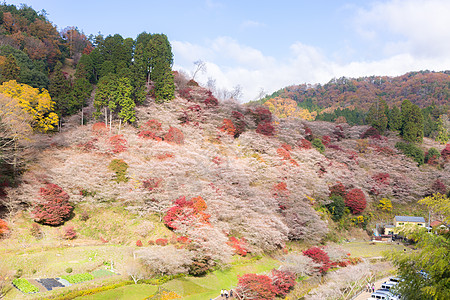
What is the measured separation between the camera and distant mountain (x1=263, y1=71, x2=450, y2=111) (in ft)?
283

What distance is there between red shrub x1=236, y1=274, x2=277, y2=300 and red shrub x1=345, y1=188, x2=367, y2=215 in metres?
20.7

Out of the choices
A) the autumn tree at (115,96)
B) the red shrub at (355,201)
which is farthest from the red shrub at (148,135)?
the red shrub at (355,201)

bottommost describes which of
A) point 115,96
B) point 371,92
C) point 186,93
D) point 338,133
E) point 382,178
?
point 382,178

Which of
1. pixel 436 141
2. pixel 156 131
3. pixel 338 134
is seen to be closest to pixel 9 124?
pixel 156 131

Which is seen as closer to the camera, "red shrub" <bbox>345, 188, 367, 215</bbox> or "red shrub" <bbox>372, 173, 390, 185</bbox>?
"red shrub" <bbox>345, 188, 367, 215</bbox>

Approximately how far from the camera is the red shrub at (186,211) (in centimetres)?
2189

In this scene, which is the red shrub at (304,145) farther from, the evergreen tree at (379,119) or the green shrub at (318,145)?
the evergreen tree at (379,119)

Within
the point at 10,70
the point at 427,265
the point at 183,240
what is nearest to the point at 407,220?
the point at 183,240

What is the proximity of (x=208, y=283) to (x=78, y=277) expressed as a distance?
740 centimetres

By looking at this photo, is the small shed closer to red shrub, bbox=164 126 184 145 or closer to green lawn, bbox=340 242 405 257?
green lawn, bbox=340 242 405 257

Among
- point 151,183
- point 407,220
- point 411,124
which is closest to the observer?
point 151,183

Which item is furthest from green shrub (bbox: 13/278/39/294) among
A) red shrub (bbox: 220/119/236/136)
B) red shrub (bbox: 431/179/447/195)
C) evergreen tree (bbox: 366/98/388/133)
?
evergreen tree (bbox: 366/98/388/133)

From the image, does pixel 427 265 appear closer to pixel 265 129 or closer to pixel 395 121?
pixel 265 129

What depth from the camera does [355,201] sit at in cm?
3612
